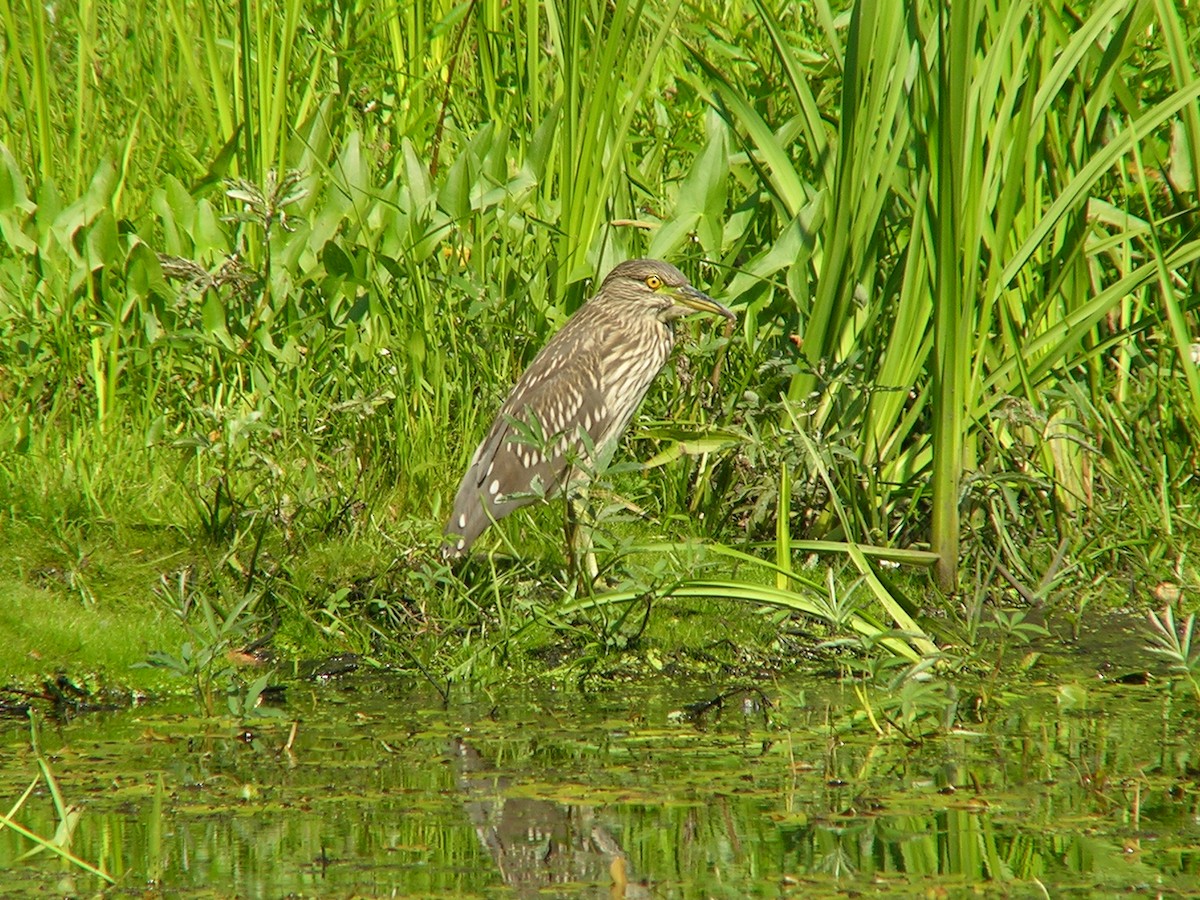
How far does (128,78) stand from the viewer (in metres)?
6.78

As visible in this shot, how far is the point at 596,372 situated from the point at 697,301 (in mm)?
468

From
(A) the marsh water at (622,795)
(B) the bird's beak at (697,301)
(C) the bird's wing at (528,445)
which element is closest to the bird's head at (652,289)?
(B) the bird's beak at (697,301)

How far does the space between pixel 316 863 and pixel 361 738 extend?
0.90m

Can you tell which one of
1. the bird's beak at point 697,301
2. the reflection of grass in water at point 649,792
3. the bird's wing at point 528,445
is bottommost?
the reflection of grass in water at point 649,792

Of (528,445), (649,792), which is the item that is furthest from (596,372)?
(649,792)

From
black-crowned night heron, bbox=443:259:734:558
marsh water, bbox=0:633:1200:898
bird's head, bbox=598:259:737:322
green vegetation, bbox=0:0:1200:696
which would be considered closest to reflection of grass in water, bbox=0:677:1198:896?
marsh water, bbox=0:633:1200:898

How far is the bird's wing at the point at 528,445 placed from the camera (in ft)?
16.0

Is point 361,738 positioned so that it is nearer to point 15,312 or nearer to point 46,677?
point 46,677

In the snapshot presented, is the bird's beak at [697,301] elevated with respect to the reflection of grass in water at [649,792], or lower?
elevated

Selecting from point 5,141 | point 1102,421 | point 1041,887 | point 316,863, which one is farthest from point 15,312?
point 1041,887

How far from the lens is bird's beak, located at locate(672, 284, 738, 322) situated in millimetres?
5422

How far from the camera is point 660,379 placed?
235 inches

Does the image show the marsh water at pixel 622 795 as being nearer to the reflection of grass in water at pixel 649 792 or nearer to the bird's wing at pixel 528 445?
the reflection of grass in water at pixel 649 792

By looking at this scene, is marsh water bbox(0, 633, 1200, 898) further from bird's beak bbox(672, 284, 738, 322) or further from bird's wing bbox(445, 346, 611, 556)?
bird's beak bbox(672, 284, 738, 322)
